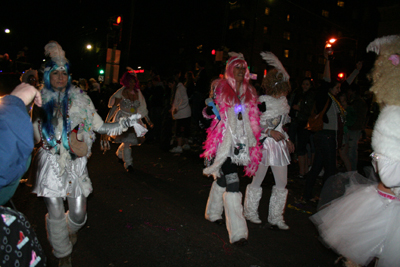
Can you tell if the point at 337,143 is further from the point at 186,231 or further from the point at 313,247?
the point at 186,231

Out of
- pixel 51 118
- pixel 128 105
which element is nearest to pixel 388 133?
pixel 51 118

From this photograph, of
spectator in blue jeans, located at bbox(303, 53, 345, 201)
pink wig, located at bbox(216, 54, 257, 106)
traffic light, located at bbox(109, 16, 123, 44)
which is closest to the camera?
pink wig, located at bbox(216, 54, 257, 106)

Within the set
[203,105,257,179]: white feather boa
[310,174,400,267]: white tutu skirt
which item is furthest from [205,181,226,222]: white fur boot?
[310,174,400,267]: white tutu skirt

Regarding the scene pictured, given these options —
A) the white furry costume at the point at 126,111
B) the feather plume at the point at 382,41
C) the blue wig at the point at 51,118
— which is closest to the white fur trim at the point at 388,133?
the feather plume at the point at 382,41

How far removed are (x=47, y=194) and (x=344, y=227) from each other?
267 cm

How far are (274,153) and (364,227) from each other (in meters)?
1.57

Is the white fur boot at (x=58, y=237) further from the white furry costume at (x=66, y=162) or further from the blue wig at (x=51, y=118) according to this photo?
the blue wig at (x=51, y=118)

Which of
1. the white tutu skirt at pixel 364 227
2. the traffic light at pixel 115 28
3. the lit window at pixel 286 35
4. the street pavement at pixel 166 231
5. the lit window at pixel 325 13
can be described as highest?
the lit window at pixel 325 13

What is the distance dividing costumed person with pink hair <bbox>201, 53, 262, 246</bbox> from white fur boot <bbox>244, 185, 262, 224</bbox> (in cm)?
42

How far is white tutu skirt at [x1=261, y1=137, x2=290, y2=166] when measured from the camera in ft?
12.3

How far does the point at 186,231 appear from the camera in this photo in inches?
145

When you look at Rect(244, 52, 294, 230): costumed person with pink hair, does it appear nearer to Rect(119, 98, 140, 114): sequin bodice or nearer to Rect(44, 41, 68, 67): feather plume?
Rect(44, 41, 68, 67): feather plume


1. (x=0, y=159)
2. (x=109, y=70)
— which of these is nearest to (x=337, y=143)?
(x=0, y=159)

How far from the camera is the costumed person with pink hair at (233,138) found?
3.35 m
